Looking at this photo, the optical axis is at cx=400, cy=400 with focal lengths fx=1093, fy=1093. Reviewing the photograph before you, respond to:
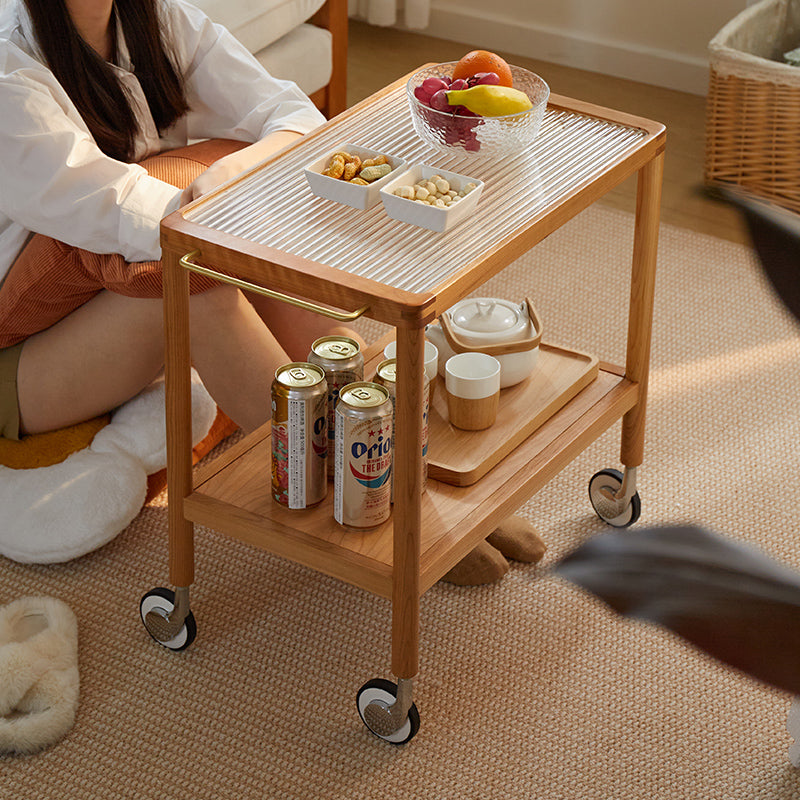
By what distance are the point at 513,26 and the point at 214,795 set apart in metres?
2.55

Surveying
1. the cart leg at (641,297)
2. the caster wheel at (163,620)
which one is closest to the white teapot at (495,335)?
the cart leg at (641,297)

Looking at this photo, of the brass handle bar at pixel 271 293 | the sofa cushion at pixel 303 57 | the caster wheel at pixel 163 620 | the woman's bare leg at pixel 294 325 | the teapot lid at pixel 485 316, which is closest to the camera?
the brass handle bar at pixel 271 293

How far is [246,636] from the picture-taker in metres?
1.37

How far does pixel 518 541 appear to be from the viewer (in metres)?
1.45

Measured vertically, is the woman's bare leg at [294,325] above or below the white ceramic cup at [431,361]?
below

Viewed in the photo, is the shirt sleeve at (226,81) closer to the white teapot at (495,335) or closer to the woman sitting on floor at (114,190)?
the woman sitting on floor at (114,190)

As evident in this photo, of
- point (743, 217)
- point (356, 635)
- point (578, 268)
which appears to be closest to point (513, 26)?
point (578, 268)

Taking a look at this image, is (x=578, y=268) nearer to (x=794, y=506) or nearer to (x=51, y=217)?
(x=794, y=506)

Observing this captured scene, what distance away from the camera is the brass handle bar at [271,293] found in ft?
3.16

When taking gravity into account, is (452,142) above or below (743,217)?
below

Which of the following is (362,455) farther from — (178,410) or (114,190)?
(114,190)

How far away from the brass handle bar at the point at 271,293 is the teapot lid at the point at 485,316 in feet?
1.32

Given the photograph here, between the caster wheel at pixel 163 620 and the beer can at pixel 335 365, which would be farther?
the caster wheel at pixel 163 620

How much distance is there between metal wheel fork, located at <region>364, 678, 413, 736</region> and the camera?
1166mm
